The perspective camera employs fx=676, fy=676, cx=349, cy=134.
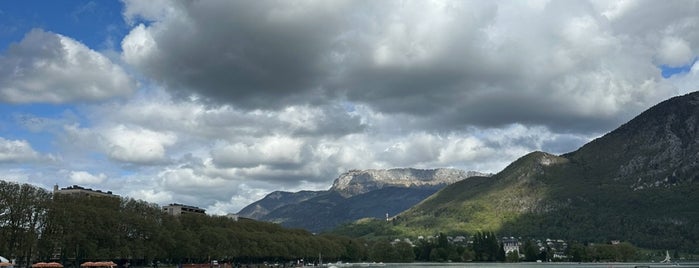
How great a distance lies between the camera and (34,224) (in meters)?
128

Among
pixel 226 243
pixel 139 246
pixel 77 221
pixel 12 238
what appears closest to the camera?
pixel 12 238

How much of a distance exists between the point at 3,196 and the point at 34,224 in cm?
768

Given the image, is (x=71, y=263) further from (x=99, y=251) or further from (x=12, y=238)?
(x=12, y=238)

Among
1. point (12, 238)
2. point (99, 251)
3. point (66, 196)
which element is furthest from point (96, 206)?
point (12, 238)

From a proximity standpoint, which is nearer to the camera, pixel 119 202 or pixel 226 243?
pixel 119 202

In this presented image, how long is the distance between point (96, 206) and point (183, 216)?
4008cm

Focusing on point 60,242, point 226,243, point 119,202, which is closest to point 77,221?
point 60,242

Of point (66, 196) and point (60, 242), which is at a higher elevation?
point (66, 196)

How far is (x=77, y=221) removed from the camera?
13150cm

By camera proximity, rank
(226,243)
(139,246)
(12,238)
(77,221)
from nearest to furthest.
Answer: (12,238), (77,221), (139,246), (226,243)

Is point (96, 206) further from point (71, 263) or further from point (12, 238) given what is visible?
point (12, 238)

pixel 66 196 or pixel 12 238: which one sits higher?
pixel 66 196

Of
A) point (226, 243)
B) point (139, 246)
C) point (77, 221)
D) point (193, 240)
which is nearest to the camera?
point (77, 221)

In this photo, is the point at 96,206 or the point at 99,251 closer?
the point at 99,251
